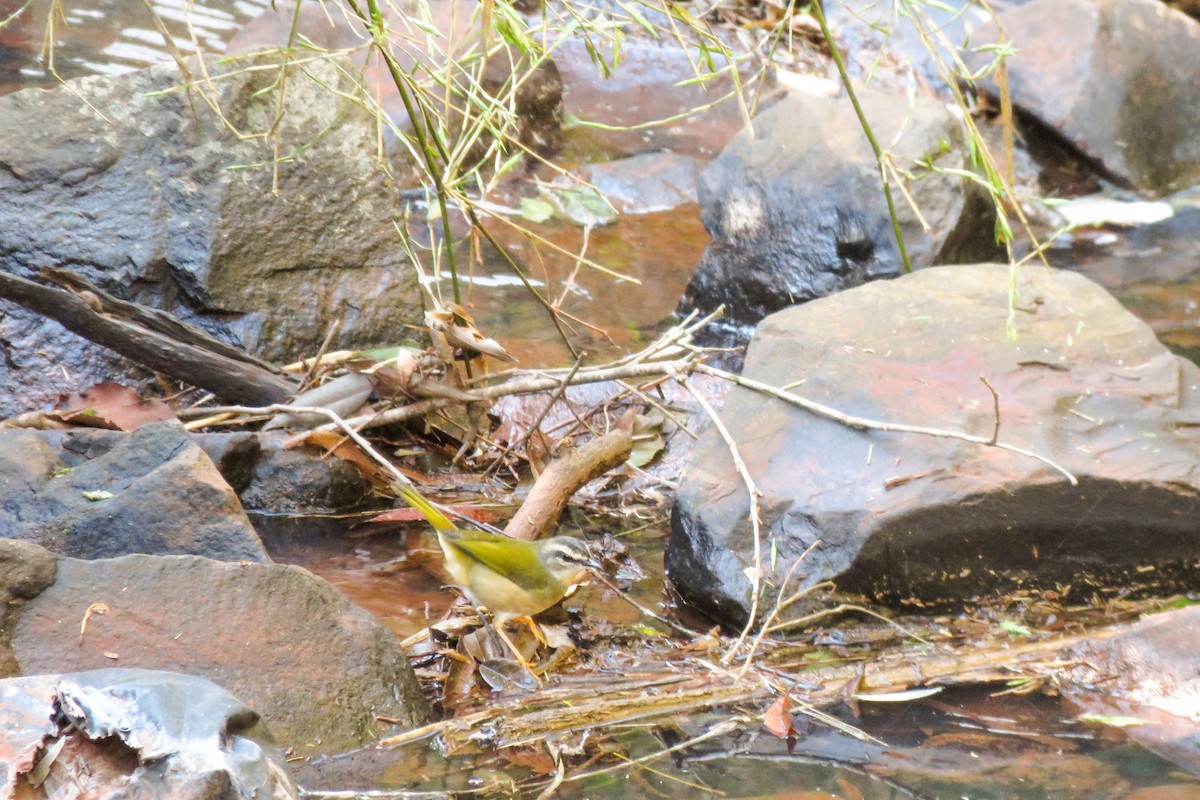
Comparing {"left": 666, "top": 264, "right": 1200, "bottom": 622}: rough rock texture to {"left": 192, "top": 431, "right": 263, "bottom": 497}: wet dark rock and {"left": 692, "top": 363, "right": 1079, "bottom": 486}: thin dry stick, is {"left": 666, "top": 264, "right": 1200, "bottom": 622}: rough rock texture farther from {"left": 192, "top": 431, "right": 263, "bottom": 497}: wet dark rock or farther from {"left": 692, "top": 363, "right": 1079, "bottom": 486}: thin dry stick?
{"left": 192, "top": 431, "right": 263, "bottom": 497}: wet dark rock

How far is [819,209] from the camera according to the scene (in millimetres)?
7039

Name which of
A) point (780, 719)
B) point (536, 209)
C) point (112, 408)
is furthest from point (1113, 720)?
point (536, 209)

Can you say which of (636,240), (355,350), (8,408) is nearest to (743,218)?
(636,240)

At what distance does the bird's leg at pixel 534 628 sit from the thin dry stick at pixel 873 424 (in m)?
1.18

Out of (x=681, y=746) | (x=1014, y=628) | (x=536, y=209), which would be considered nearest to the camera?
(x=681, y=746)

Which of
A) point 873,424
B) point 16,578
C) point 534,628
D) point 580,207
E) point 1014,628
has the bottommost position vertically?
point 580,207

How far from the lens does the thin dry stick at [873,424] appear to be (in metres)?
3.97

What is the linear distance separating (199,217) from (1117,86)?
26.0 feet

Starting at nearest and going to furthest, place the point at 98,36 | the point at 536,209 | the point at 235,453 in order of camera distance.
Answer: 1. the point at 235,453
2. the point at 536,209
3. the point at 98,36

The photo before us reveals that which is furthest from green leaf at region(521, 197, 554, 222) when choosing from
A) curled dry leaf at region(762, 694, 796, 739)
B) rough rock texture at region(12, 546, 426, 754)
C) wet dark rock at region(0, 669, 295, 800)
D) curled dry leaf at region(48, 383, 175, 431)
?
wet dark rock at region(0, 669, 295, 800)

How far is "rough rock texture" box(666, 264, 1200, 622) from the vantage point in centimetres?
400

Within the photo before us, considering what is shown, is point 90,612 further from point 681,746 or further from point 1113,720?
point 1113,720

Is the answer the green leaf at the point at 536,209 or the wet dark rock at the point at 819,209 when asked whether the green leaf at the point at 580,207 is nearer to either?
the green leaf at the point at 536,209

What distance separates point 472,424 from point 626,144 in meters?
5.49
